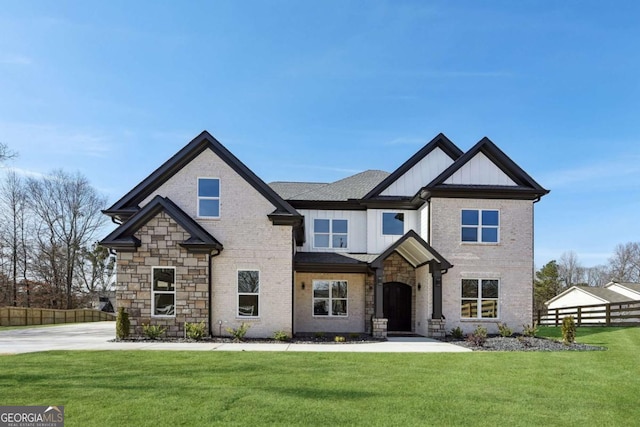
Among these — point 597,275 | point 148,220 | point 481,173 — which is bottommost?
point 597,275

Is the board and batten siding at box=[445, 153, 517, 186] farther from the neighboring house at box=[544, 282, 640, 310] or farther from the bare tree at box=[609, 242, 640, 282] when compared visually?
the bare tree at box=[609, 242, 640, 282]

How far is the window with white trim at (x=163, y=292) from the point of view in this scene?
52.1 ft

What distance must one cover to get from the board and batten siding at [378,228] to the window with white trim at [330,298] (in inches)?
84.3

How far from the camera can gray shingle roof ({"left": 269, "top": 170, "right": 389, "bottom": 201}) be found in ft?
68.1

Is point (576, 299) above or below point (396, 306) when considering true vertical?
below

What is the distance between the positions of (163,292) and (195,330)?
183 cm

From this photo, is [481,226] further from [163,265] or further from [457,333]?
[163,265]

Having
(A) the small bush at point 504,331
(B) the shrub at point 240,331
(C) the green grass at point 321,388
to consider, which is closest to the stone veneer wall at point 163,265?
(B) the shrub at point 240,331

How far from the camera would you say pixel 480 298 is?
1834 centimetres

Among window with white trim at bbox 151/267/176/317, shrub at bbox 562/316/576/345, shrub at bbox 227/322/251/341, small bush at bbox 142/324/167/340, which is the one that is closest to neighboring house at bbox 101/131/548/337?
window with white trim at bbox 151/267/176/317

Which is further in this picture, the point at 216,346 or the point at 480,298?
the point at 480,298

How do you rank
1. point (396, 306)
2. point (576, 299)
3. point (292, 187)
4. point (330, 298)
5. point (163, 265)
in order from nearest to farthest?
point (163, 265) < point (330, 298) < point (396, 306) < point (292, 187) < point (576, 299)

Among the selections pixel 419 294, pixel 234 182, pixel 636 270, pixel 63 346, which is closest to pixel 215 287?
pixel 234 182

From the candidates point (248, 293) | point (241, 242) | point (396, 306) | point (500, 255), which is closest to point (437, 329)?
point (396, 306)
